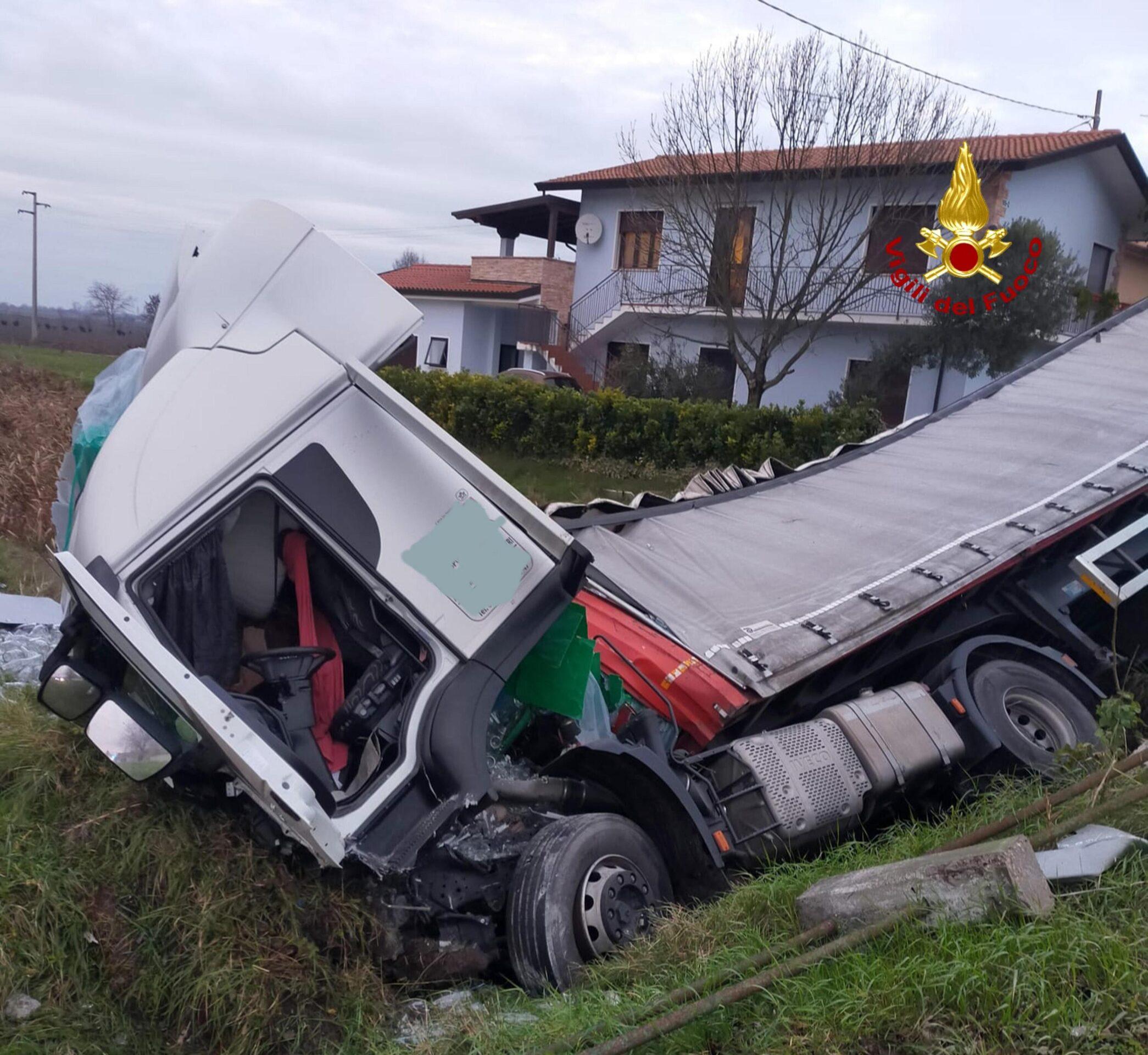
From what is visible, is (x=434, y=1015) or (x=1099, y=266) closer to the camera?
(x=434, y=1015)

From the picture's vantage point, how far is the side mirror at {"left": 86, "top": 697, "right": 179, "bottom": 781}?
9.66 ft

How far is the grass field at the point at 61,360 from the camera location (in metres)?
18.0

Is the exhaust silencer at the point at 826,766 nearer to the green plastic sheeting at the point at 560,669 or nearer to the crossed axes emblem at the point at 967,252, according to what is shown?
the green plastic sheeting at the point at 560,669

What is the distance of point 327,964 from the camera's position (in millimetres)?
3154

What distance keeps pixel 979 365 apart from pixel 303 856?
690 inches

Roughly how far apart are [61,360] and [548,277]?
1218 cm

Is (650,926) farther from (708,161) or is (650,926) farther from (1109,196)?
(1109,196)

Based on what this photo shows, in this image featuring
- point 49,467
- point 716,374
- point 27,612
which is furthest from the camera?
point 716,374

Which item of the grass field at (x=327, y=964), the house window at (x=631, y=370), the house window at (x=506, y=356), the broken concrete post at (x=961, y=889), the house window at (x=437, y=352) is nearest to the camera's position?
the grass field at (x=327, y=964)

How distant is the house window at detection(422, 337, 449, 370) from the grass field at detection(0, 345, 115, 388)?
29.5 feet

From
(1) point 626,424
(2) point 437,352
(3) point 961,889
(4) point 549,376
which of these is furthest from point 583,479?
(2) point 437,352

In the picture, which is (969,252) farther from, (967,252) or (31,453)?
(31,453)

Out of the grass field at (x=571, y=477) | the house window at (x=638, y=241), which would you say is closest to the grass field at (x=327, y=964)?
the grass field at (x=571, y=477)

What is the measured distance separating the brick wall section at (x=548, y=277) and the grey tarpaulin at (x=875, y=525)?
67.5 ft
